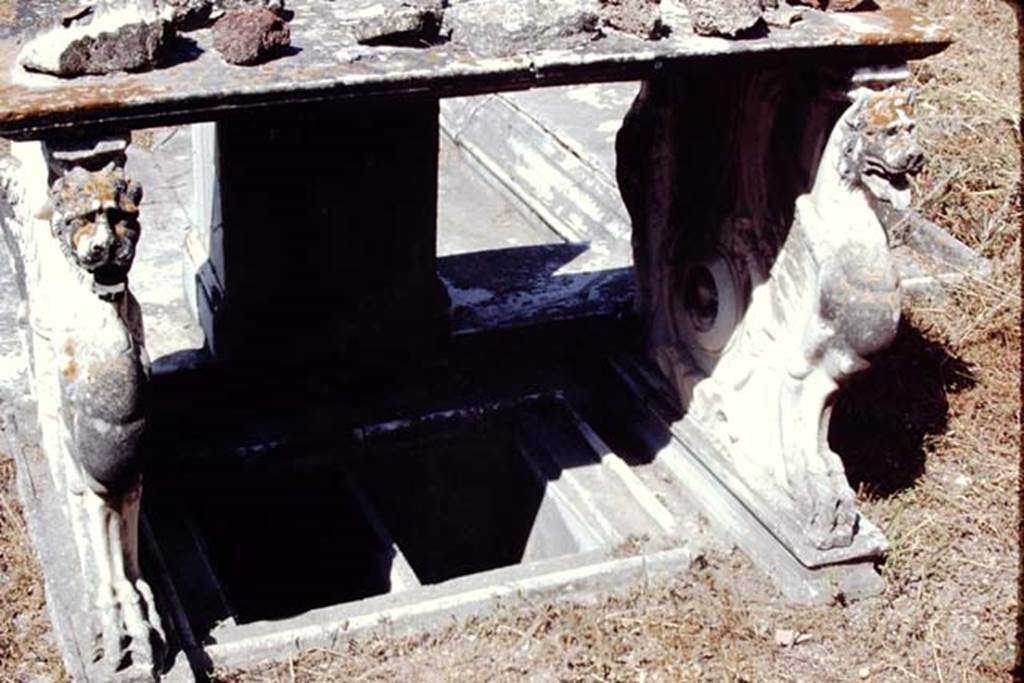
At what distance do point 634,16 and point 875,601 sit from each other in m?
2.02

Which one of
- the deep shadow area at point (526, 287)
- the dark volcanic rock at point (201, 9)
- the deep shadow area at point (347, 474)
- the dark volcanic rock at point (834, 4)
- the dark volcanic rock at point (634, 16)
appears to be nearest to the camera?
the dark volcanic rock at point (201, 9)

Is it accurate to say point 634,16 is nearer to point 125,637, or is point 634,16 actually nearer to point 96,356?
point 96,356

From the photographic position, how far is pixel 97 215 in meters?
3.67

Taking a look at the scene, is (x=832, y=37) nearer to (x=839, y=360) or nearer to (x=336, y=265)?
(x=839, y=360)

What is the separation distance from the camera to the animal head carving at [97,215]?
3670mm

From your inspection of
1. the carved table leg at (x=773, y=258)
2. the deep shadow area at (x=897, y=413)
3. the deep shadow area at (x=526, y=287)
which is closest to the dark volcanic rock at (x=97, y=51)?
the carved table leg at (x=773, y=258)

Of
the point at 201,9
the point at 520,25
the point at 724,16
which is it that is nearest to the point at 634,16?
the point at 724,16

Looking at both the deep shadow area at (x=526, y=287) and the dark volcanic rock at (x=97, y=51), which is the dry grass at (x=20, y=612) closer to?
the dark volcanic rock at (x=97, y=51)

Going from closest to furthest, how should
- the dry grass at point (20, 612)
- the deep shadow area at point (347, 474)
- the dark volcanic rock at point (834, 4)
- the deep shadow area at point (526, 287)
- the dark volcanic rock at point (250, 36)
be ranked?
the dark volcanic rock at point (250, 36) → the dry grass at point (20, 612) → the dark volcanic rock at point (834, 4) → the deep shadow area at point (347, 474) → the deep shadow area at point (526, 287)

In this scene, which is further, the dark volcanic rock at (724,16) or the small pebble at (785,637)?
the small pebble at (785,637)

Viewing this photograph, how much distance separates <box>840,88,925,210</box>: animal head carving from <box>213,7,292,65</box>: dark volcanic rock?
1676 millimetres

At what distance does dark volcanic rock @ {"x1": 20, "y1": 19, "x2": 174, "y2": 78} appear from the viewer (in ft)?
12.2

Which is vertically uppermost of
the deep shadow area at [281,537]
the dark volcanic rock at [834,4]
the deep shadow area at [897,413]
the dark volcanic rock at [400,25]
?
the dark volcanic rock at [400,25]

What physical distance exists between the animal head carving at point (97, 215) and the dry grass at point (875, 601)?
1.33m
